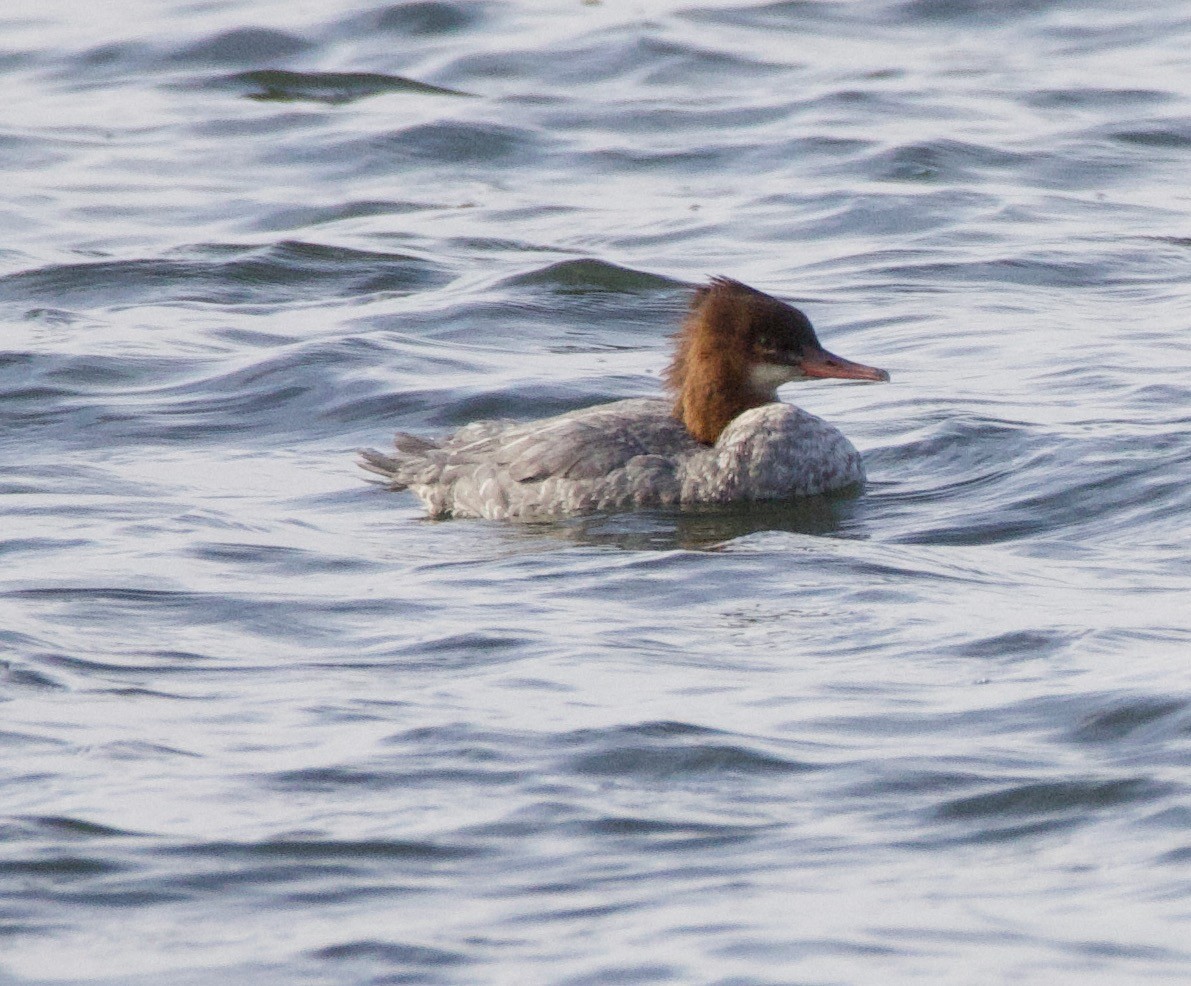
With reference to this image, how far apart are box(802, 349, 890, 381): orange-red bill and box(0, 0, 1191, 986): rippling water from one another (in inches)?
20.1

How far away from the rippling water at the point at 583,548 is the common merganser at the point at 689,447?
8.0 inches

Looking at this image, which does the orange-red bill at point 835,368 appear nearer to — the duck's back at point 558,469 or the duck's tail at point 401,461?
the duck's back at point 558,469

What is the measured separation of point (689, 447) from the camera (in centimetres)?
974

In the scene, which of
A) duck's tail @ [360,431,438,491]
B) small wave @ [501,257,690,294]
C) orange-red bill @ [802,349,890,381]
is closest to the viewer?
orange-red bill @ [802,349,890,381]

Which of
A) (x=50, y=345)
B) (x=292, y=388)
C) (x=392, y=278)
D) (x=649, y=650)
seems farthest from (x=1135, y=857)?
(x=392, y=278)

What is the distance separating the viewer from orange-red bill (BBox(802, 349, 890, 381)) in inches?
378

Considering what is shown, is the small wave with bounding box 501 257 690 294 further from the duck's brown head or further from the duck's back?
the duck's back

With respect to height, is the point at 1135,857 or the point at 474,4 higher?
the point at 474,4

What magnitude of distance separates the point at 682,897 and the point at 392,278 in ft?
29.5

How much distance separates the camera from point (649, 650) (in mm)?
7320

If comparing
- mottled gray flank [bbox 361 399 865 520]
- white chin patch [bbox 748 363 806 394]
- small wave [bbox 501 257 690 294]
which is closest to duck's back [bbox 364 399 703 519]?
mottled gray flank [bbox 361 399 865 520]

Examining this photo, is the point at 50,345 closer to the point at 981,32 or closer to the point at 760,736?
the point at 760,736

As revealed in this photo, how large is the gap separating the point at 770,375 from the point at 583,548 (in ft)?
4.94

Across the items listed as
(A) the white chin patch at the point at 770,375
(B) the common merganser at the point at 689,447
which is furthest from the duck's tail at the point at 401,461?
(A) the white chin patch at the point at 770,375
